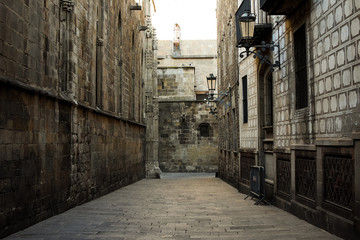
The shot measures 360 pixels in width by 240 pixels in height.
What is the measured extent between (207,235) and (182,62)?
45.8 m

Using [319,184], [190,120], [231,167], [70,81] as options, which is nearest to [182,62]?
[190,120]

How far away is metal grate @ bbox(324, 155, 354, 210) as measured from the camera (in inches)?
244

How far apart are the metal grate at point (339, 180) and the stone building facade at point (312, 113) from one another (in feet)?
0.05

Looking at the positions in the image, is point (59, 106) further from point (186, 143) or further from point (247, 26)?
Answer: point (186, 143)

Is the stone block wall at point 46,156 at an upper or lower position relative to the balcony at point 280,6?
lower

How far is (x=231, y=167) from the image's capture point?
1952cm

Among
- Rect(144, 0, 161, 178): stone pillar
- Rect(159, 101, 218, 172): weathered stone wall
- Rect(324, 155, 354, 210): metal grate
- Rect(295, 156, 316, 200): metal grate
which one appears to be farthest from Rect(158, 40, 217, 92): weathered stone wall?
Rect(324, 155, 354, 210): metal grate

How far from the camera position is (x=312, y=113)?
7.89 meters

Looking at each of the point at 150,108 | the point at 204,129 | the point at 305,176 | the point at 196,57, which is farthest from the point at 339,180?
the point at 196,57

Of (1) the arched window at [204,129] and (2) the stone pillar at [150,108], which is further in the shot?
(1) the arched window at [204,129]

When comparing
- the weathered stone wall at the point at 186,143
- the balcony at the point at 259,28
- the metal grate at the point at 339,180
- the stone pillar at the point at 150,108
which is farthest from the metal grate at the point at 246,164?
the weathered stone wall at the point at 186,143

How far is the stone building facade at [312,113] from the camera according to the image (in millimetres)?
6203

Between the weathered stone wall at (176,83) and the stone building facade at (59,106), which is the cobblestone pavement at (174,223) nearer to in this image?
the stone building facade at (59,106)

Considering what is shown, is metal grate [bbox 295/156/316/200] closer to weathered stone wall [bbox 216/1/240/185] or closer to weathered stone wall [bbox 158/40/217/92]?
weathered stone wall [bbox 216/1/240/185]
